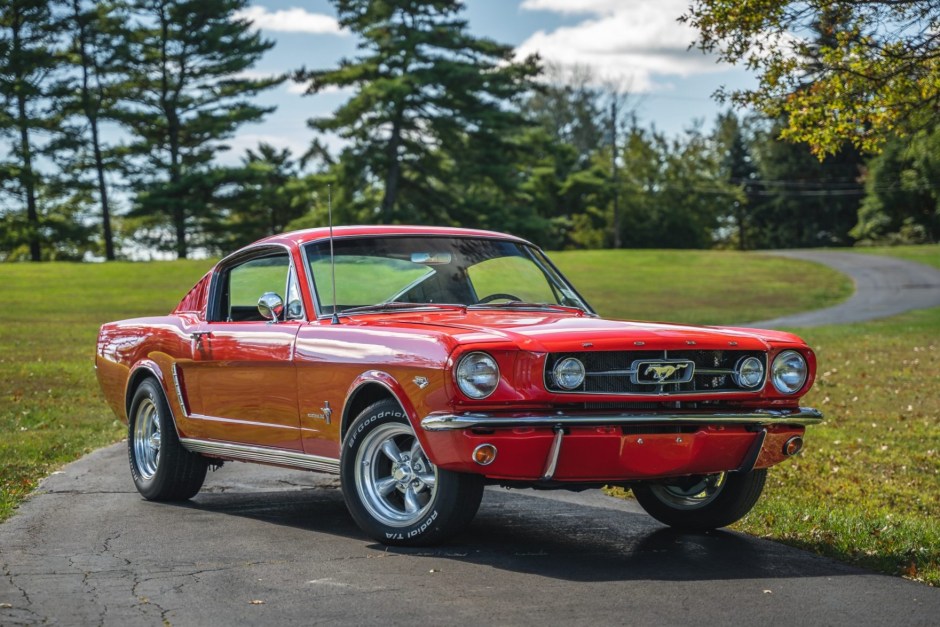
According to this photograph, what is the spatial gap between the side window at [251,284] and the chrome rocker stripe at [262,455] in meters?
0.79

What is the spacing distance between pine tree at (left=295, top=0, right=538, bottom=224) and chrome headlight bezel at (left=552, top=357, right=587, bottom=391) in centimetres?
4555

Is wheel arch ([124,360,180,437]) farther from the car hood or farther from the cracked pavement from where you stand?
the car hood

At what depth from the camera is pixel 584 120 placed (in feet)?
308

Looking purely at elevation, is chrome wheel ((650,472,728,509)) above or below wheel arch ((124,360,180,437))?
below

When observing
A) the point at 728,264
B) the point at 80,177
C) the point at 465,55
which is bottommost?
the point at 728,264

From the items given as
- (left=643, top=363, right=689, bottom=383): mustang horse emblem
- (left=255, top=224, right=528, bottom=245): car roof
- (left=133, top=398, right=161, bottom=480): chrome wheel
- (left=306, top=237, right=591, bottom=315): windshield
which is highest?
(left=255, top=224, right=528, bottom=245): car roof

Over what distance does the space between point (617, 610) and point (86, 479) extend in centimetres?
530

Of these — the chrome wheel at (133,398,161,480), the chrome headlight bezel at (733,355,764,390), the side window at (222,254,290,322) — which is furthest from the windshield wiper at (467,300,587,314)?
the chrome wheel at (133,398,161,480)

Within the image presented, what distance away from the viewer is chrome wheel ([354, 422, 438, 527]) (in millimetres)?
6297

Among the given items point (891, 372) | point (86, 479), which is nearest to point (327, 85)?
point (891, 372)

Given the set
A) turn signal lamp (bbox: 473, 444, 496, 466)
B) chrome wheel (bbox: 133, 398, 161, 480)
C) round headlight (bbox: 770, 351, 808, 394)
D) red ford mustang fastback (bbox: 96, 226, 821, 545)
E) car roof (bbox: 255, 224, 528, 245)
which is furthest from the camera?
chrome wheel (bbox: 133, 398, 161, 480)

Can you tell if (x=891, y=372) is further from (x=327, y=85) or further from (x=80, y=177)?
(x=80, y=177)

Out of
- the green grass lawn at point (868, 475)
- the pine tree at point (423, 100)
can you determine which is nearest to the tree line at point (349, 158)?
the pine tree at point (423, 100)

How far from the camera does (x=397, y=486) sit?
21.0ft
